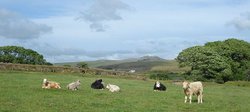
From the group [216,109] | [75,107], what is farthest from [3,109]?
[216,109]

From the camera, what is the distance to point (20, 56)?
284ft

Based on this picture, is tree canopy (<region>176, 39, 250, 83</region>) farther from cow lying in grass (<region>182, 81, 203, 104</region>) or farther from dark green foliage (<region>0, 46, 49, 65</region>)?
cow lying in grass (<region>182, 81, 203, 104</region>)

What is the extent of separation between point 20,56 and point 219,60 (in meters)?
42.1

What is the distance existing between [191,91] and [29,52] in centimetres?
6489

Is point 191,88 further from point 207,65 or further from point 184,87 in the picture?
point 207,65

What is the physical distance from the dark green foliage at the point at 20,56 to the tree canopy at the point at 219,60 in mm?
33159

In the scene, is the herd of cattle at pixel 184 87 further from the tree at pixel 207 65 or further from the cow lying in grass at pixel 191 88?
the tree at pixel 207 65

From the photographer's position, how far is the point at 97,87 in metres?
38.8

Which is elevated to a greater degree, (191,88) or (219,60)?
(219,60)

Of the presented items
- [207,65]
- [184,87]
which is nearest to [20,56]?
[207,65]

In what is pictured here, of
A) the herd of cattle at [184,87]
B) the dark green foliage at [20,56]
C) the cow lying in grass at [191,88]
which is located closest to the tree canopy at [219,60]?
the dark green foliage at [20,56]

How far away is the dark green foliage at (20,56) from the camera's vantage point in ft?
274

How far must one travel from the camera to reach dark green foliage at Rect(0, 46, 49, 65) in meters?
83.5

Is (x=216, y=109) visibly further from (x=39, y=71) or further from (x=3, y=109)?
(x=39, y=71)
